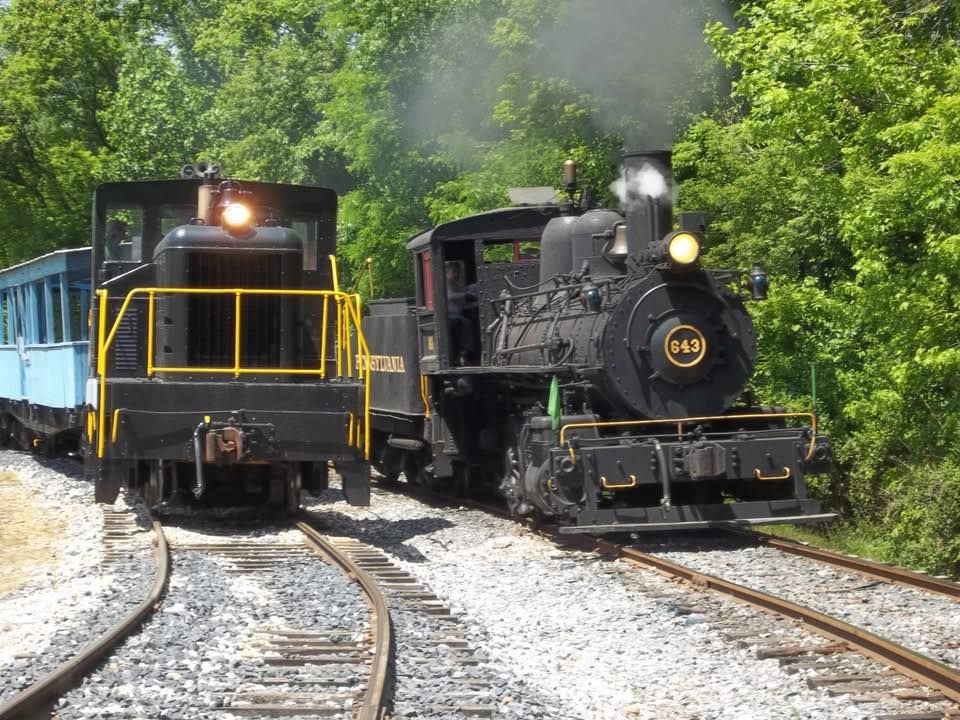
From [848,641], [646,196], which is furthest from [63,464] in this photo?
[848,641]

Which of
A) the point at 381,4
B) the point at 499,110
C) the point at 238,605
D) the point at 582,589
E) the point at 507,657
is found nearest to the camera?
the point at 507,657

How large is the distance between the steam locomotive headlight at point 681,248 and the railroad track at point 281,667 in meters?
3.74

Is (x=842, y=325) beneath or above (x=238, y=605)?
above

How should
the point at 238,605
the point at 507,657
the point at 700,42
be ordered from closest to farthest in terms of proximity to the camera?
the point at 507,657, the point at 238,605, the point at 700,42

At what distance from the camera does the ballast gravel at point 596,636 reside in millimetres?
5895

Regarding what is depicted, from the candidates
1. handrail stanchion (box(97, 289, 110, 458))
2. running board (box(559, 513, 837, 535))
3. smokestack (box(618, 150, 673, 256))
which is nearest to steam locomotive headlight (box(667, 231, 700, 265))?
smokestack (box(618, 150, 673, 256))

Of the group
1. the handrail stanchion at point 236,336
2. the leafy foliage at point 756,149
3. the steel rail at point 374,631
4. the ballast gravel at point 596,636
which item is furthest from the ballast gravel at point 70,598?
the leafy foliage at point 756,149

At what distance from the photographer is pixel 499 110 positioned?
2123 cm

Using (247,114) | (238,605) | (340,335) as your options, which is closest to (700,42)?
(340,335)

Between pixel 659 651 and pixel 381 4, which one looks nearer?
pixel 659 651

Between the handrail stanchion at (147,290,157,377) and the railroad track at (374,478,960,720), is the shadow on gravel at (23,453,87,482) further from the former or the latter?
the railroad track at (374,478,960,720)

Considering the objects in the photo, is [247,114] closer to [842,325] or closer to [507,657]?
[842,325]

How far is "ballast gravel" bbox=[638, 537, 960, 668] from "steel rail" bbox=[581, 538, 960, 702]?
301 mm

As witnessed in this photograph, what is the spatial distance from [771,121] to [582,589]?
6.01 metres
